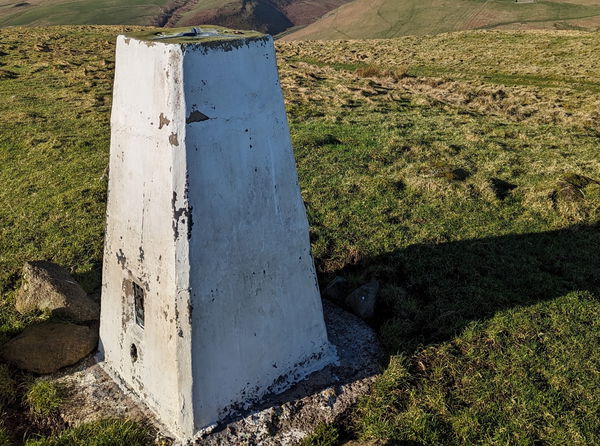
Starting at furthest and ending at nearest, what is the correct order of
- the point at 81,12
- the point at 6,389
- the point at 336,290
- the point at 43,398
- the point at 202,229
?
the point at 81,12
the point at 336,290
the point at 6,389
the point at 43,398
the point at 202,229

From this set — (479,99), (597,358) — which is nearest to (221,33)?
(597,358)

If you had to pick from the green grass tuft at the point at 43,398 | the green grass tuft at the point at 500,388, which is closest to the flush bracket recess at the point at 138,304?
the green grass tuft at the point at 43,398

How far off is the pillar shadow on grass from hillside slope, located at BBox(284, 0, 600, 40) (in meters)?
65.8

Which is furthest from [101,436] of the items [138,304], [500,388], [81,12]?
[81,12]

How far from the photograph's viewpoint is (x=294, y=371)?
19.8 feet

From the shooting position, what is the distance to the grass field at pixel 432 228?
5.98 meters

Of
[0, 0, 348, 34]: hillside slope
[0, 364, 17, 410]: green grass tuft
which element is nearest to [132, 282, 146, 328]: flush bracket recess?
[0, 364, 17, 410]: green grass tuft

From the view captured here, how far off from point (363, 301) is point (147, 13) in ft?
311

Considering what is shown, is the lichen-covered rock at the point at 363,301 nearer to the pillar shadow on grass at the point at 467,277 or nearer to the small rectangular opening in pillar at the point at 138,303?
the pillar shadow on grass at the point at 467,277

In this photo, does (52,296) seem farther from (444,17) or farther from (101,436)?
(444,17)

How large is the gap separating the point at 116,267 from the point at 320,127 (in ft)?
44.3

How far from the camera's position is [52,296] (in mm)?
7473

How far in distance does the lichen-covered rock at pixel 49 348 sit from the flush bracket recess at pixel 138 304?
153 cm

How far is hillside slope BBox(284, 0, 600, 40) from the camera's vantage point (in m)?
70.4
